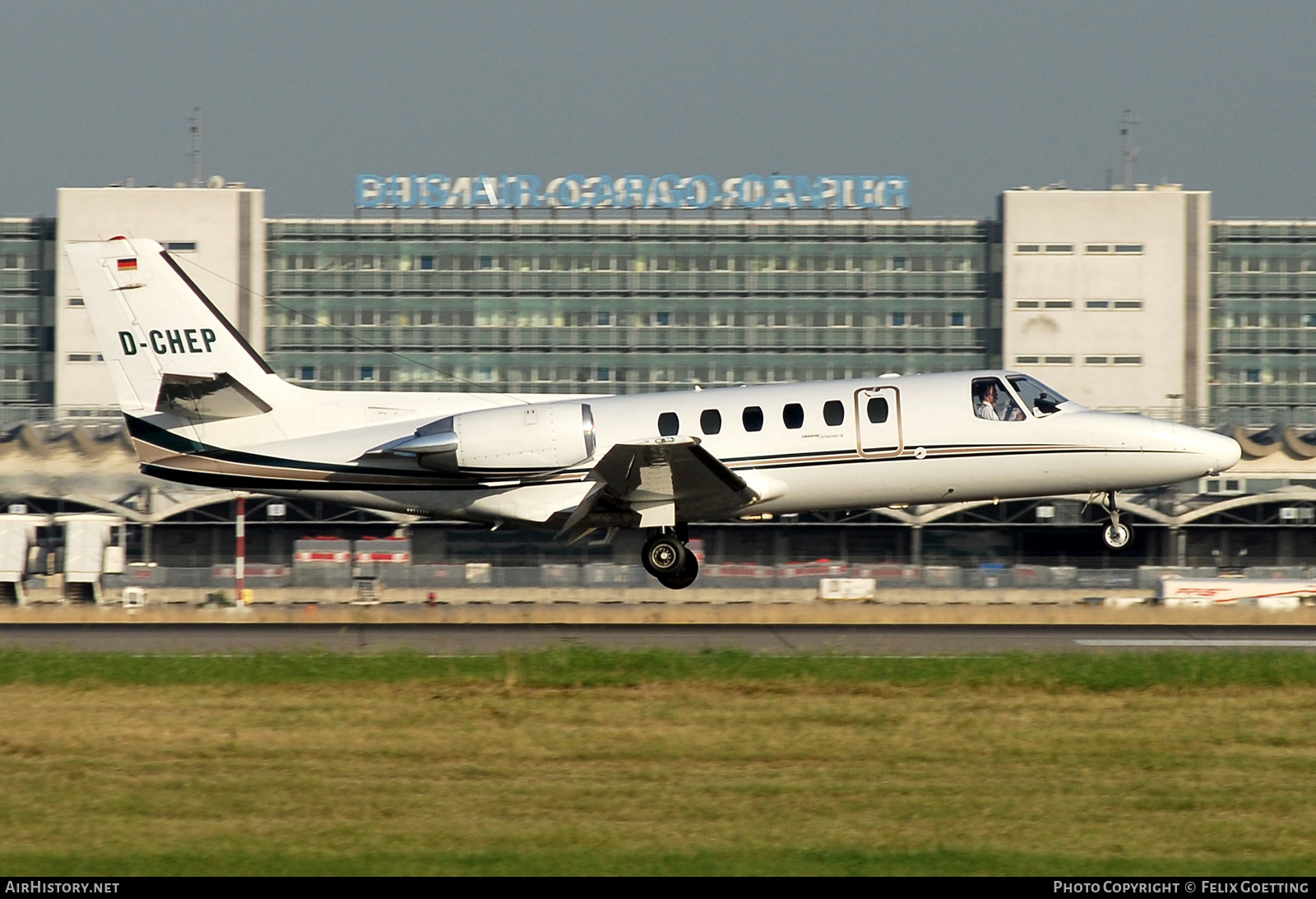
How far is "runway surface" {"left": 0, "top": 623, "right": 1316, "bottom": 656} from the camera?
61.6ft

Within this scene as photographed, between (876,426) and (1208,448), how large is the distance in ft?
15.3

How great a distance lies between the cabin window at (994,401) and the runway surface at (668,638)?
3080 mm

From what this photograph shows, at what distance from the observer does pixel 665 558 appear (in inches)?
815

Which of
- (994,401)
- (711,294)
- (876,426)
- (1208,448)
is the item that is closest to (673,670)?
(876,426)

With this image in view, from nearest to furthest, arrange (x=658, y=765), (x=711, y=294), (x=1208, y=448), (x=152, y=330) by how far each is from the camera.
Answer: (x=658, y=765) < (x=1208, y=448) < (x=152, y=330) < (x=711, y=294)

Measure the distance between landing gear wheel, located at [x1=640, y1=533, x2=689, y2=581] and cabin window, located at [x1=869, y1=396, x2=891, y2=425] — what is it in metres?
3.23

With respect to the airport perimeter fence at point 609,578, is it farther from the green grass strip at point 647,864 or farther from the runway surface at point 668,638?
the green grass strip at point 647,864

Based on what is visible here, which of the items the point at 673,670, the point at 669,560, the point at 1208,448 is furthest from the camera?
the point at 669,560

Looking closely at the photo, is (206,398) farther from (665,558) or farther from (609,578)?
(609,578)

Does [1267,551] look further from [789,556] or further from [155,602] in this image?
[155,602]

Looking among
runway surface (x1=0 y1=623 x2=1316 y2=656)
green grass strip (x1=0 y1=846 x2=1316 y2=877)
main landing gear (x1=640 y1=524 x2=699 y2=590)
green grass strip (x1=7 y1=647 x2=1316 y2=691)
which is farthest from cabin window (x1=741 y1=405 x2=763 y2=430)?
green grass strip (x1=0 y1=846 x2=1316 y2=877)

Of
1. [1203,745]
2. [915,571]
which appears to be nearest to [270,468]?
[1203,745]

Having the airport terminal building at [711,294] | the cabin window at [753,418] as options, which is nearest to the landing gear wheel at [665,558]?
the cabin window at [753,418]

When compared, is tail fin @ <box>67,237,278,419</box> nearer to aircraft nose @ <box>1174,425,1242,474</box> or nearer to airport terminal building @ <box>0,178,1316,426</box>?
aircraft nose @ <box>1174,425,1242,474</box>
